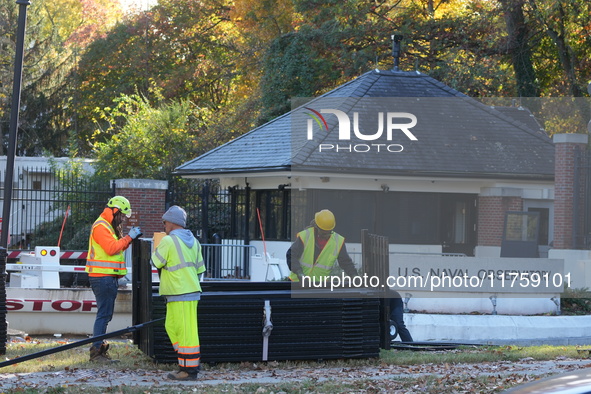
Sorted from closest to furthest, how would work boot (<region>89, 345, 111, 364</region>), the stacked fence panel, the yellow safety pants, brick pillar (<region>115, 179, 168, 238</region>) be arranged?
the yellow safety pants
the stacked fence panel
work boot (<region>89, 345, 111, 364</region>)
brick pillar (<region>115, 179, 168, 238</region>)

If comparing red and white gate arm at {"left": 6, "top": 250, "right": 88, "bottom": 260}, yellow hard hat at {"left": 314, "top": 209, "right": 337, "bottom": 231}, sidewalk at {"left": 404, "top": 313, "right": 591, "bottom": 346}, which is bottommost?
sidewalk at {"left": 404, "top": 313, "right": 591, "bottom": 346}

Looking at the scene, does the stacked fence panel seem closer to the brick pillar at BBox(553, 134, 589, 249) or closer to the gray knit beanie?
the gray knit beanie

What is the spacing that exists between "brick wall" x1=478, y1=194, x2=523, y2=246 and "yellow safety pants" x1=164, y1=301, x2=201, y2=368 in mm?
15412

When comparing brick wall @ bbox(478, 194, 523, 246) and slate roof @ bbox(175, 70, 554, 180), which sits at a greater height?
slate roof @ bbox(175, 70, 554, 180)

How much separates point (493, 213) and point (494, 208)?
0.14 metres

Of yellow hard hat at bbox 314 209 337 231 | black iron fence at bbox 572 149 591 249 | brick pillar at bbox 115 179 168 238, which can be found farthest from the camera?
brick pillar at bbox 115 179 168 238

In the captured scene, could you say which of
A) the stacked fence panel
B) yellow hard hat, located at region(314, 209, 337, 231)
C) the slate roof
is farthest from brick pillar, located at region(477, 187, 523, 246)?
the stacked fence panel

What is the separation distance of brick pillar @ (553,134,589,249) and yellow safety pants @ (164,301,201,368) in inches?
487

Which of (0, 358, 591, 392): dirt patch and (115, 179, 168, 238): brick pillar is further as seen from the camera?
(115, 179, 168, 238): brick pillar

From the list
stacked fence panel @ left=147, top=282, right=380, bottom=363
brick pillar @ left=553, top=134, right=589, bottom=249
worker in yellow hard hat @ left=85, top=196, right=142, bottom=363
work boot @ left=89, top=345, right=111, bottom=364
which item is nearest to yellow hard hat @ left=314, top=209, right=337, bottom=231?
stacked fence panel @ left=147, top=282, right=380, bottom=363

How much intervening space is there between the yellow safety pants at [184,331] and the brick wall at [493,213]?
1541 cm

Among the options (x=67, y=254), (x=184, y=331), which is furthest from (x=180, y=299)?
(x=67, y=254)

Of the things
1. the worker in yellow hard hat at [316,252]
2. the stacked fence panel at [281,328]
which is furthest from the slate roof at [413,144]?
the stacked fence panel at [281,328]

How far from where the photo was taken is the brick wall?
2266 cm
